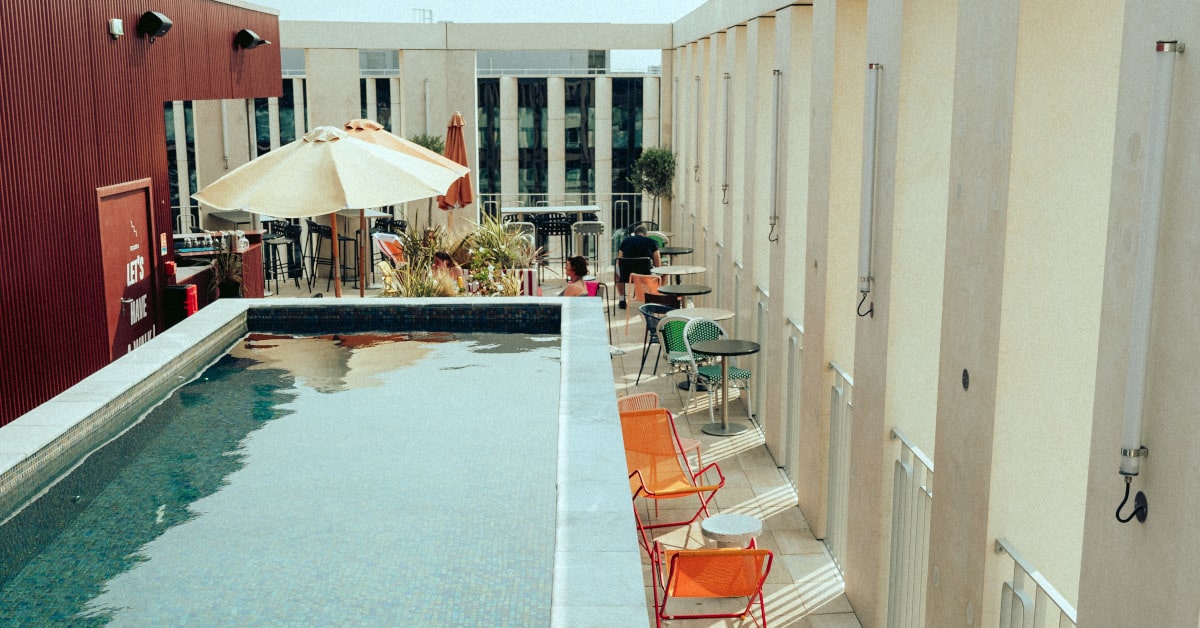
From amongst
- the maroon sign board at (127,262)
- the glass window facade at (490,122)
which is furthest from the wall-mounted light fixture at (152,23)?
the glass window facade at (490,122)

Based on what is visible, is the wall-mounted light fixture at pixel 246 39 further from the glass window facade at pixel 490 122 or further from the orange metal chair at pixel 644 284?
the glass window facade at pixel 490 122

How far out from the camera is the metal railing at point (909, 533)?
4957 mm

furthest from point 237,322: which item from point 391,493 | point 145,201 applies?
point 391,493

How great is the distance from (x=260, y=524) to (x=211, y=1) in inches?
346

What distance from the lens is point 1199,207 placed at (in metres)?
2.70

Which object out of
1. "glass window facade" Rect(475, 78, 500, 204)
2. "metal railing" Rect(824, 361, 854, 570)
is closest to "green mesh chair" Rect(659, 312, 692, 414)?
"metal railing" Rect(824, 361, 854, 570)

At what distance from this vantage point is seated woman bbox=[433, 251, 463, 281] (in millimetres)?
10080

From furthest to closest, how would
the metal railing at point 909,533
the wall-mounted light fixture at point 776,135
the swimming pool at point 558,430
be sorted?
the wall-mounted light fixture at point 776,135 < the metal railing at point 909,533 < the swimming pool at point 558,430

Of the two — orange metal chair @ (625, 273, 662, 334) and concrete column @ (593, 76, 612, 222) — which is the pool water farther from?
concrete column @ (593, 76, 612, 222)

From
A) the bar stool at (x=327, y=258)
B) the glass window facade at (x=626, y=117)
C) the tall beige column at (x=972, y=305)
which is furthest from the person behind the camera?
the glass window facade at (x=626, y=117)

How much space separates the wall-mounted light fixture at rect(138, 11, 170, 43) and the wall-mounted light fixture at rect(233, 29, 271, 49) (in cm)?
291

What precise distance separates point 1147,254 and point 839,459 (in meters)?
4.02

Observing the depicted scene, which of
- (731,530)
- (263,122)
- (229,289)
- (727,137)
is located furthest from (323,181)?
(263,122)

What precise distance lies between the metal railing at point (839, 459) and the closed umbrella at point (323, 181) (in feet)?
11.1
